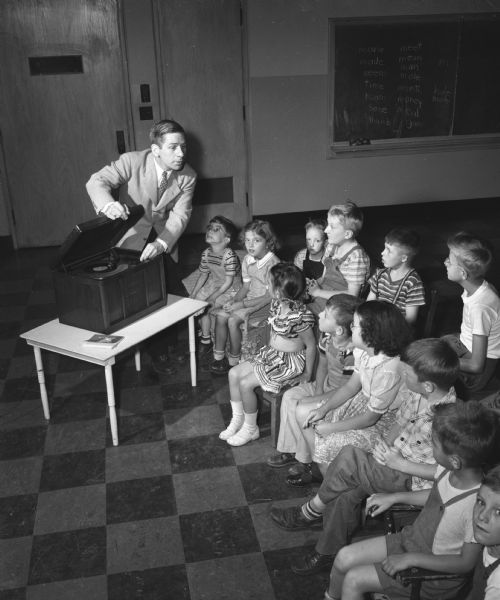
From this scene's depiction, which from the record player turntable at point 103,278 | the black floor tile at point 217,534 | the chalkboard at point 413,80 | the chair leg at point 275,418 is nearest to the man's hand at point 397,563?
the black floor tile at point 217,534

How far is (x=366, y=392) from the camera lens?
2838mm

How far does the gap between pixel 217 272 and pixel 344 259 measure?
93 centimetres

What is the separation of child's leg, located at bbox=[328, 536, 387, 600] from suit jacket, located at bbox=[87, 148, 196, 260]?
6.88 ft

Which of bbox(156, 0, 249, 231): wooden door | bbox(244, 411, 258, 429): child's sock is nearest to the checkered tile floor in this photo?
bbox(244, 411, 258, 429): child's sock

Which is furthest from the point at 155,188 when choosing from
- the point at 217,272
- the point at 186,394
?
the point at 186,394

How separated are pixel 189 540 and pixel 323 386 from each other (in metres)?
1.00

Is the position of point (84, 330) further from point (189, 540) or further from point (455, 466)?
point (455, 466)

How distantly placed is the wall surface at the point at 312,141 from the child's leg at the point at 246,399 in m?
3.50

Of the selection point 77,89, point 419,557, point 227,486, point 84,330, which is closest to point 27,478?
point 84,330

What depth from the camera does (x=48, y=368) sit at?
14.3 feet

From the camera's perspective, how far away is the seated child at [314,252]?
4023 millimetres

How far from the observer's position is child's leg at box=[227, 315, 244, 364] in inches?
160

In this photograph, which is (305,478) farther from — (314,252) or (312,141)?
(312,141)

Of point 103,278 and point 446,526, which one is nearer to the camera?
point 446,526
